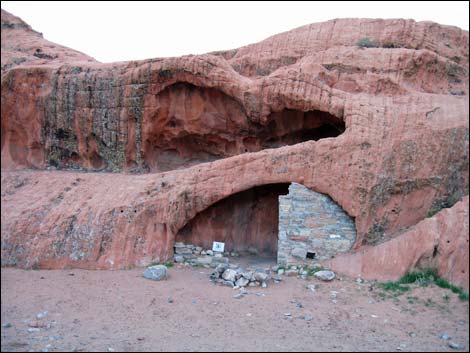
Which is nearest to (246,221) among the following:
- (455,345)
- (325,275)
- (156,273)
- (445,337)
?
(325,275)

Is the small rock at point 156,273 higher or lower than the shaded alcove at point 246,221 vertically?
lower

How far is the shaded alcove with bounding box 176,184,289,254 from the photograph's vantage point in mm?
10844

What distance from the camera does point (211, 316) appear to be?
273 inches

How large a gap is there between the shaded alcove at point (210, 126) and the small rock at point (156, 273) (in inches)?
161

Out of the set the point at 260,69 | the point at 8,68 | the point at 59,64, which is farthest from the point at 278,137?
the point at 8,68

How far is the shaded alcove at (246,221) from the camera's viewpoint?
10844mm

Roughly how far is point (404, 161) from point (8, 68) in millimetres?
10163

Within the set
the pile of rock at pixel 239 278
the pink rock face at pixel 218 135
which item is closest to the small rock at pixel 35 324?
the pink rock face at pixel 218 135

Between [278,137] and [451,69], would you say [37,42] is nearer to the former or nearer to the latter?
[278,137]

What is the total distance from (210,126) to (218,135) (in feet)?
1.19

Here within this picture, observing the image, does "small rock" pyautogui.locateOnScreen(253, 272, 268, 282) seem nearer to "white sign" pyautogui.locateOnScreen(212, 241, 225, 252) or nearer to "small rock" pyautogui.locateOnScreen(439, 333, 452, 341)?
"white sign" pyautogui.locateOnScreen(212, 241, 225, 252)

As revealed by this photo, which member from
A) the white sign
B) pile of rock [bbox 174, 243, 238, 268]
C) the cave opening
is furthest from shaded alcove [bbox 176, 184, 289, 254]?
pile of rock [bbox 174, 243, 238, 268]

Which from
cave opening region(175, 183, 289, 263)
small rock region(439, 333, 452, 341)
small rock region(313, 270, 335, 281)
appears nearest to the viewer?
small rock region(439, 333, 452, 341)

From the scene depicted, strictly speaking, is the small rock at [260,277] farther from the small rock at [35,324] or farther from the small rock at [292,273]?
the small rock at [35,324]
